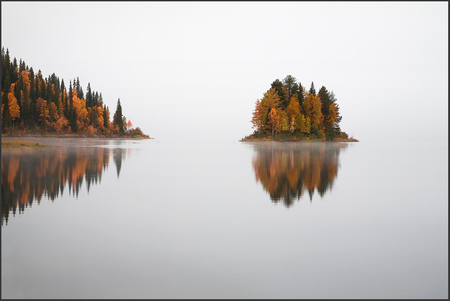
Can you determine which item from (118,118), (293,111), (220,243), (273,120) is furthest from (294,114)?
(118,118)

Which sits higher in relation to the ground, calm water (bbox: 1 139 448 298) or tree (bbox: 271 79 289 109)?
tree (bbox: 271 79 289 109)

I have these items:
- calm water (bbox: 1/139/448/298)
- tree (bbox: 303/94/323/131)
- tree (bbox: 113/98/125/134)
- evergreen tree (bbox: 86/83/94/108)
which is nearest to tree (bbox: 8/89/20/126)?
evergreen tree (bbox: 86/83/94/108)

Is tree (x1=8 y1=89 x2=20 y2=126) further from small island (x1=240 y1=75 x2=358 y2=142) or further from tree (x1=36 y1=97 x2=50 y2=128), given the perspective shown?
small island (x1=240 y1=75 x2=358 y2=142)

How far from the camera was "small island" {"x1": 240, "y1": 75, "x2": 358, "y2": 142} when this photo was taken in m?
93.2

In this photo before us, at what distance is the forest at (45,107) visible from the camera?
120000 mm

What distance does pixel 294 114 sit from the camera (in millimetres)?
94188

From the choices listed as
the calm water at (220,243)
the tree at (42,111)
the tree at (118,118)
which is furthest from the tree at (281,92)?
the tree at (118,118)

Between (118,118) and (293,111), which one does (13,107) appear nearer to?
(118,118)

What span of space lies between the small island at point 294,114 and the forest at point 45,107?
7475cm

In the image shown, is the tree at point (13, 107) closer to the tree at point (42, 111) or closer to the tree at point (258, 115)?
the tree at point (42, 111)

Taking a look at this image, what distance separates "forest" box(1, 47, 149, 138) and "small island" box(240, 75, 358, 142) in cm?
7475

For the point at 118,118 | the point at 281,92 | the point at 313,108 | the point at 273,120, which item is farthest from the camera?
the point at 118,118

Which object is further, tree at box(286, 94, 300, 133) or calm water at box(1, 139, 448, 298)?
tree at box(286, 94, 300, 133)

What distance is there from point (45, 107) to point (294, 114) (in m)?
91.0
